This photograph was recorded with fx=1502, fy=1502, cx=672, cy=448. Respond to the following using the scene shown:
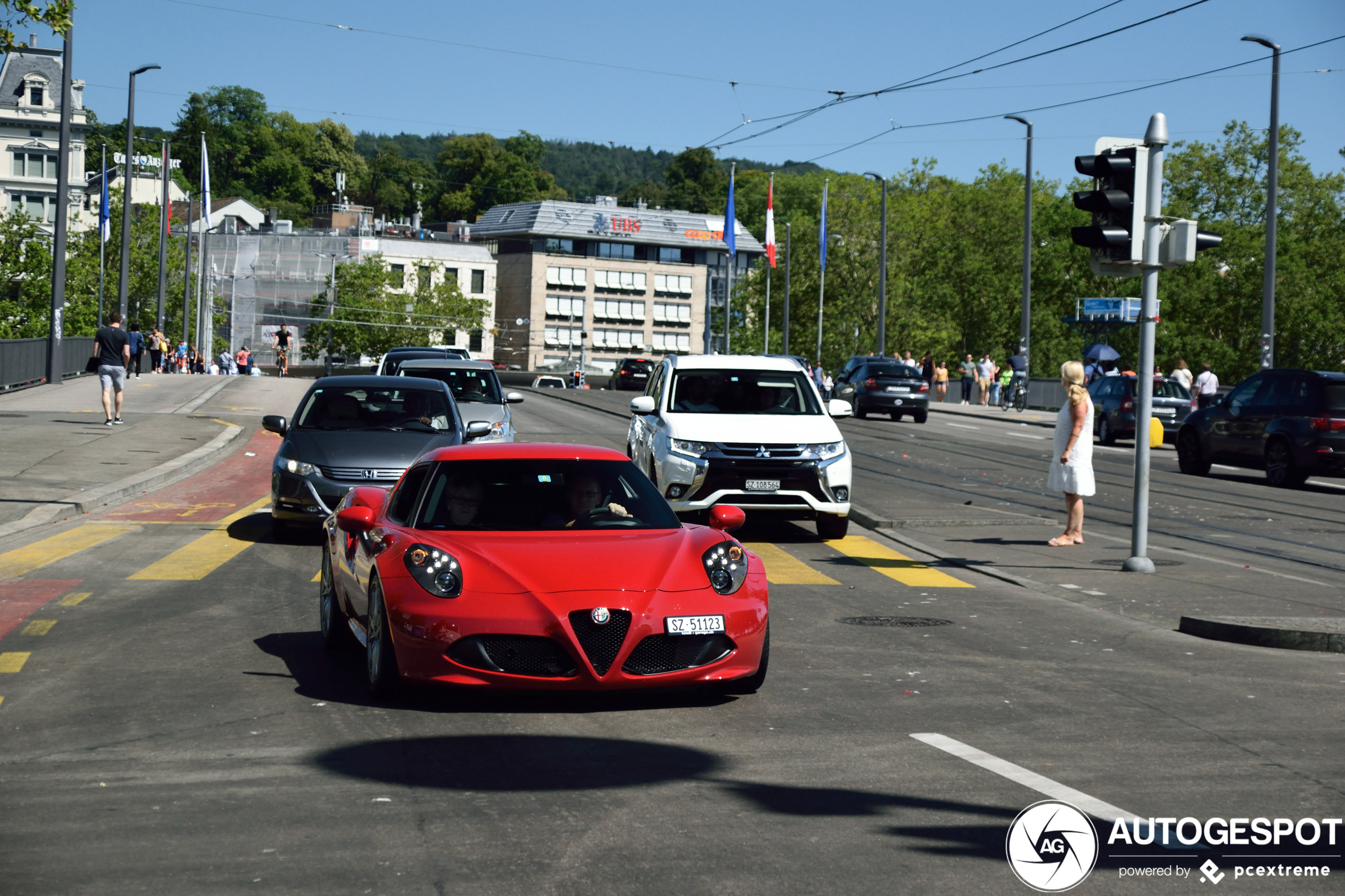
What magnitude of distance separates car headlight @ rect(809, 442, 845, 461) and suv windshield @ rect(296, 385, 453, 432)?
3.58m

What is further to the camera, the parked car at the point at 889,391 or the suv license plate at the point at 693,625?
the parked car at the point at 889,391

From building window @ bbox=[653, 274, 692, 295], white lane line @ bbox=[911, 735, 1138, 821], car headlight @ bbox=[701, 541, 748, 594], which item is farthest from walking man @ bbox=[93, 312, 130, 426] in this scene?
building window @ bbox=[653, 274, 692, 295]

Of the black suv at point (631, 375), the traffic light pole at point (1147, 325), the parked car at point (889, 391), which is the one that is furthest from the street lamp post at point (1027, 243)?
the traffic light pole at point (1147, 325)

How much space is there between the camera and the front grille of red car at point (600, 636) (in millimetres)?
6723

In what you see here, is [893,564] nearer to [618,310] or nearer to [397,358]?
[397,358]

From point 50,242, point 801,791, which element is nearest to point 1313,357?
point 50,242

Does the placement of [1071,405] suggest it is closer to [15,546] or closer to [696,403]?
[696,403]

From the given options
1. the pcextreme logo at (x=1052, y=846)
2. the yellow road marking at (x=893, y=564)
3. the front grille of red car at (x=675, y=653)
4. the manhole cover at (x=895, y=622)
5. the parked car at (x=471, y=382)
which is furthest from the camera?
the parked car at (x=471, y=382)

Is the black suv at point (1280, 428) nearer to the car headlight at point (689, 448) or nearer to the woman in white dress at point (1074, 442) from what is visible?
the woman in white dress at point (1074, 442)

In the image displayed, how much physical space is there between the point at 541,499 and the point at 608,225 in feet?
448

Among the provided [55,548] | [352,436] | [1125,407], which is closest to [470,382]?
[352,436]

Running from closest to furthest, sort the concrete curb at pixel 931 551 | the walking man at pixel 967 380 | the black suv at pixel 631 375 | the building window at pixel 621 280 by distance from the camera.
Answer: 1. the concrete curb at pixel 931 551
2. the walking man at pixel 967 380
3. the black suv at pixel 631 375
4. the building window at pixel 621 280

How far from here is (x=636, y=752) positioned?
6.14 meters

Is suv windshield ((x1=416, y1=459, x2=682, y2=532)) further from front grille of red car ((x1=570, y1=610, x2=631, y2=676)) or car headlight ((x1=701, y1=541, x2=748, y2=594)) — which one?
front grille of red car ((x1=570, y1=610, x2=631, y2=676))
